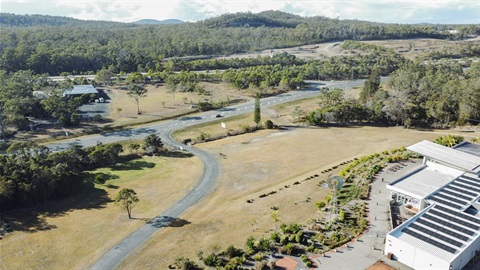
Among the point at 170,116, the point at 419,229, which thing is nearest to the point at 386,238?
the point at 419,229

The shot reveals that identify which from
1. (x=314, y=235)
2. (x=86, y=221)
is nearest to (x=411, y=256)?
(x=314, y=235)

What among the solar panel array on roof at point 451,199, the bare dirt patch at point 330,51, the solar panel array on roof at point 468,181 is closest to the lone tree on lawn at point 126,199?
the solar panel array on roof at point 451,199

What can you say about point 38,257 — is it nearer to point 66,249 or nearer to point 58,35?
point 66,249

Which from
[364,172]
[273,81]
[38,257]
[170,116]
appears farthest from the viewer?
[273,81]

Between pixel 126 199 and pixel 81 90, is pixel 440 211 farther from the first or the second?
pixel 81 90

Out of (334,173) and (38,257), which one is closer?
(38,257)

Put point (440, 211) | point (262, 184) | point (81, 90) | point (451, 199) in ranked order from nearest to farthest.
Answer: point (440, 211)
point (451, 199)
point (262, 184)
point (81, 90)

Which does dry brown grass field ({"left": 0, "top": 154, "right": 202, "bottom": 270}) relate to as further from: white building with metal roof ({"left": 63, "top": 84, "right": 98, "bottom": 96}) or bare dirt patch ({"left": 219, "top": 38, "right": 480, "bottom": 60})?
bare dirt patch ({"left": 219, "top": 38, "right": 480, "bottom": 60})
